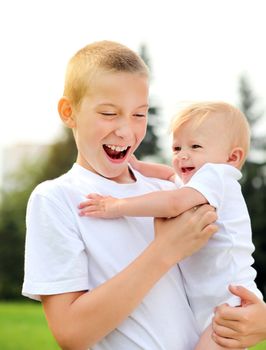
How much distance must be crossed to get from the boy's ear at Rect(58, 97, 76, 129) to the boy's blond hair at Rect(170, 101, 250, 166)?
54cm

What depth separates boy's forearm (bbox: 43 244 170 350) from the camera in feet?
9.23

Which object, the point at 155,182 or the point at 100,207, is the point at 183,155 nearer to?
the point at 155,182

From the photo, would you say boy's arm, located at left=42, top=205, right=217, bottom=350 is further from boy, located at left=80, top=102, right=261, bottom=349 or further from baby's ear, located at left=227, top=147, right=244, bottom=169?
baby's ear, located at left=227, top=147, right=244, bottom=169

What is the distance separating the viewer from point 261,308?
3.08 metres

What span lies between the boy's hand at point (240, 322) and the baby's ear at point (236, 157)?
2.33ft

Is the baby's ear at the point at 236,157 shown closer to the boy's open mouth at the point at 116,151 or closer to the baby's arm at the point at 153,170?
the baby's arm at the point at 153,170

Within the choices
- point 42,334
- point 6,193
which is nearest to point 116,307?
point 42,334

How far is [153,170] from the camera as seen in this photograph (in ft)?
11.9

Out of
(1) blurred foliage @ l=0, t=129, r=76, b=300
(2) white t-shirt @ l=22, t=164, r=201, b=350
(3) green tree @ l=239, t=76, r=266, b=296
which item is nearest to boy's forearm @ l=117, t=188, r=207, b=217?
(2) white t-shirt @ l=22, t=164, r=201, b=350

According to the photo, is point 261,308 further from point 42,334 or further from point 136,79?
point 42,334

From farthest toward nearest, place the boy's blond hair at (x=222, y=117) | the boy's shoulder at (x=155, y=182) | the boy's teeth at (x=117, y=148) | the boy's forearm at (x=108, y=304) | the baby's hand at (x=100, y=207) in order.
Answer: the boy's blond hair at (x=222, y=117) → the boy's shoulder at (x=155, y=182) → the boy's teeth at (x=117, y=148) → the baby's hand at (x=100, y=207) → the boy's forearm at (x=108, y=304)

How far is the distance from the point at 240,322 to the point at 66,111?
112 cm

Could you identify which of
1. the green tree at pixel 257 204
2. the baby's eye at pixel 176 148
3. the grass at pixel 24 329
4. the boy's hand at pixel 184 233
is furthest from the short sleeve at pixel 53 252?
the green tree at pixel 257 204

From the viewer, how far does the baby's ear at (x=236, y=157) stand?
3.57 m
